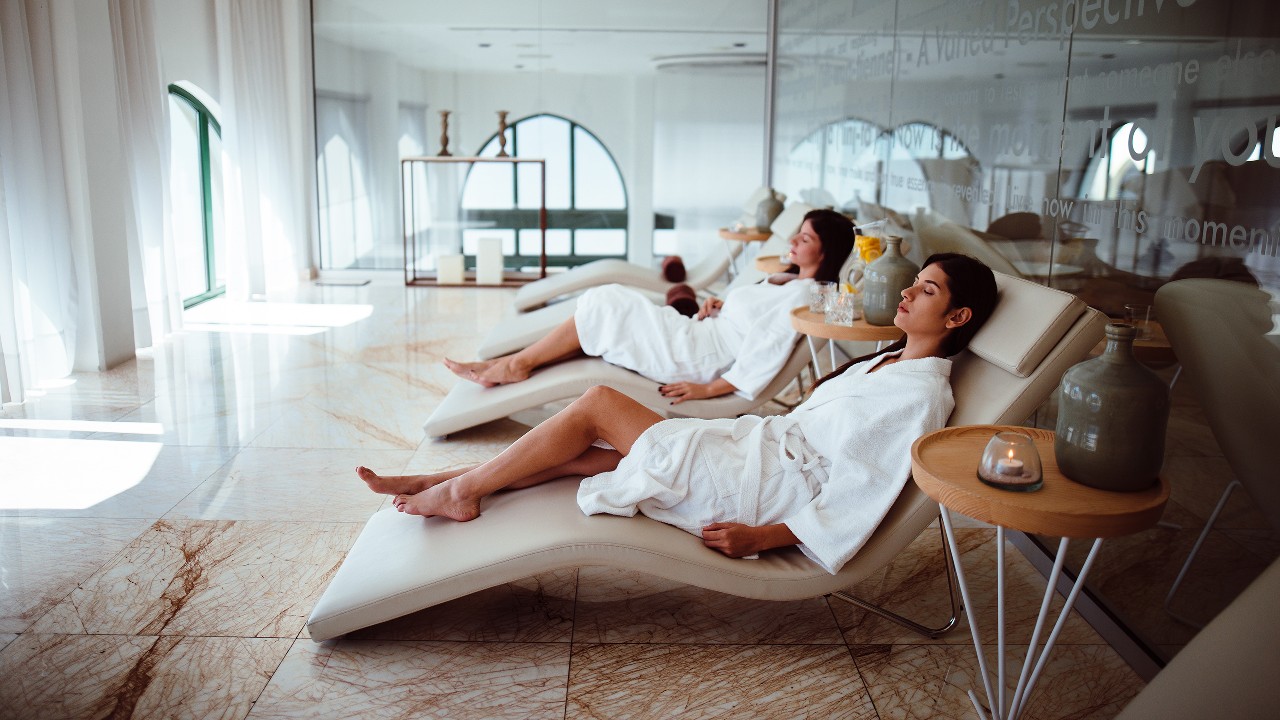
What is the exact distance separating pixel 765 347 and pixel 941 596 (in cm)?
121

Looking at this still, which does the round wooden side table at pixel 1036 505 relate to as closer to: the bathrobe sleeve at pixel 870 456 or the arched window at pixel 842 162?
the bathrobe sleeve at pixel 870 456

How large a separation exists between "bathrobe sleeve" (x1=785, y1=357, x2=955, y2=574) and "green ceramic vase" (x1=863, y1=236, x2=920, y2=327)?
76 centimetres

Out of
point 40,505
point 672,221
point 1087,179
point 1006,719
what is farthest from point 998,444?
point 672,221

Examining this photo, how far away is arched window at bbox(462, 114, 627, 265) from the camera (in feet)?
26.9

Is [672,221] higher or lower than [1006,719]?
higher

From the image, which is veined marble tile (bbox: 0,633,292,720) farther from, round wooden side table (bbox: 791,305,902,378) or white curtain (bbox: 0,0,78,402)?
white curtain (bbox: 0,0,78,402)

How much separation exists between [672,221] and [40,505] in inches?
233

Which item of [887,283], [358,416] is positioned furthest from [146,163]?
[887,283]

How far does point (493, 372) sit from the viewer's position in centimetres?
382

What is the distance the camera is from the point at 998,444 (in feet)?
5.50

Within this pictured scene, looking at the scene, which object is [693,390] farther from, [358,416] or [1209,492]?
[1209,492]

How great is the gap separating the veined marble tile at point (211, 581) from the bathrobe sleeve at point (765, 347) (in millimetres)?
1425

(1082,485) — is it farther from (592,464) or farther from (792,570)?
(592,464)

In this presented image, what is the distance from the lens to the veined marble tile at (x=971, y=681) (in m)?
2.10
